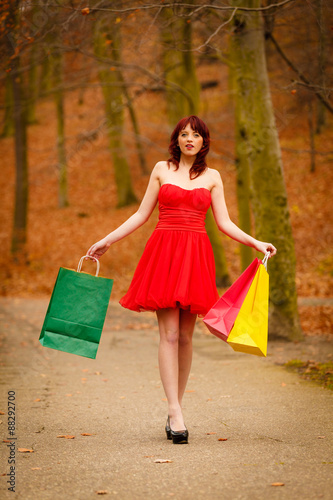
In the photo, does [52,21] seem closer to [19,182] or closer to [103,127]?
[103,127]

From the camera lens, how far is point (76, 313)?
4016mm

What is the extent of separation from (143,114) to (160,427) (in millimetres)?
29448

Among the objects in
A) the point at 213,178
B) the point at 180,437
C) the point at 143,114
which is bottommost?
the point at 180,437

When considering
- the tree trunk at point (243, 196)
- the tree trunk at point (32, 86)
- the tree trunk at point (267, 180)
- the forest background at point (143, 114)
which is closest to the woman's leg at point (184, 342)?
the forest background at point (143, 114)

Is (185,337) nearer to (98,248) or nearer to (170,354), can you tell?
(170,354)

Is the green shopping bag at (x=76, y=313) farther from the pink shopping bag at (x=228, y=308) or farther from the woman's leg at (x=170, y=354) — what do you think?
the pink shopping bag at (x=228, y=308)

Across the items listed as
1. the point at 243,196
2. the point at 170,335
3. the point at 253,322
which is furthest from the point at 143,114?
the point at 253,322

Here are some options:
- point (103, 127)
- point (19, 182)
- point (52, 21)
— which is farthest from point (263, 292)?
point (19, 182)

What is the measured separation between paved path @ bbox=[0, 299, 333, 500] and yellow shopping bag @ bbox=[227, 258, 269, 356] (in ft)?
2.13

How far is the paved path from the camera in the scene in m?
2.93

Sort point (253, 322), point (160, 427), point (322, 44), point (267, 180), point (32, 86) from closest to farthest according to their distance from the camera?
point (253, 322) → point (160, 427) → point (267, 180) → point (322, 44) → point (32, 86)

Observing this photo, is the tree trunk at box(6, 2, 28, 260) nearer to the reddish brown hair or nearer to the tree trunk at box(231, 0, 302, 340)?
the tree trunk at box(231, 0, 302, 340)

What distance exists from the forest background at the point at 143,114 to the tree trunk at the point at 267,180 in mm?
32

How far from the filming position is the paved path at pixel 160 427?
2932mm
